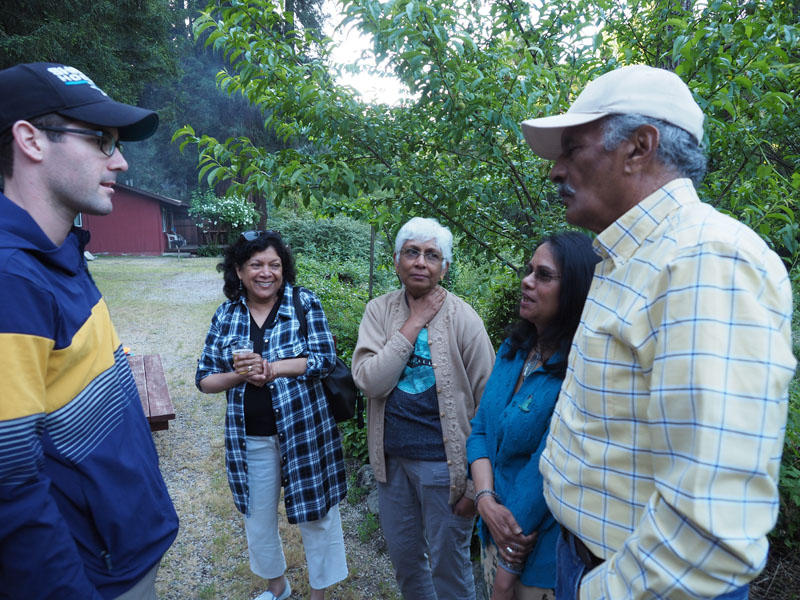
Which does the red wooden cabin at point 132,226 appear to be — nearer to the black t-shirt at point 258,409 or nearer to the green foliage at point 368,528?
the green foliage at point 368,528

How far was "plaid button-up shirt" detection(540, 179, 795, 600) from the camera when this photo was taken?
0.86 meters

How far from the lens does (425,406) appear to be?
240 cm

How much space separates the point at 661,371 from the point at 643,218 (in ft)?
1.29

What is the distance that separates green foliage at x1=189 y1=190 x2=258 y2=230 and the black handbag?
20.3m

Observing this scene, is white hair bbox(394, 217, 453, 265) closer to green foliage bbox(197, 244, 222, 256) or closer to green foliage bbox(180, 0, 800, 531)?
green foliage bbox(180, 0, 800, 531)

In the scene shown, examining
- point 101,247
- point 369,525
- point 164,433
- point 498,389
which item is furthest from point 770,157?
point 101,247

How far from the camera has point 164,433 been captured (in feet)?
17.4

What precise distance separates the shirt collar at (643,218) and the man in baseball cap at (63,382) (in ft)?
4.64

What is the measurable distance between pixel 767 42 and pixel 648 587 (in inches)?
86.7

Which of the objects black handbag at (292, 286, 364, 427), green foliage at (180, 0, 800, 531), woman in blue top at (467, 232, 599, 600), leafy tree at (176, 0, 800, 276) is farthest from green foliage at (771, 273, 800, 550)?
black handbag at (292, 286, 364, 427)

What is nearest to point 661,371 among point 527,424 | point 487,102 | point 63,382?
Answer: point 527,424

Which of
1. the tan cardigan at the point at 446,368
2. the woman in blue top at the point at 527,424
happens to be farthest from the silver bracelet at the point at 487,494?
the tan cardigan at the point at 446,368

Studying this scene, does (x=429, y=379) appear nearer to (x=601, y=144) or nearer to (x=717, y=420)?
(x=601, y=144)

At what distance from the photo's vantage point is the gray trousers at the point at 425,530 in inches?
93.5
